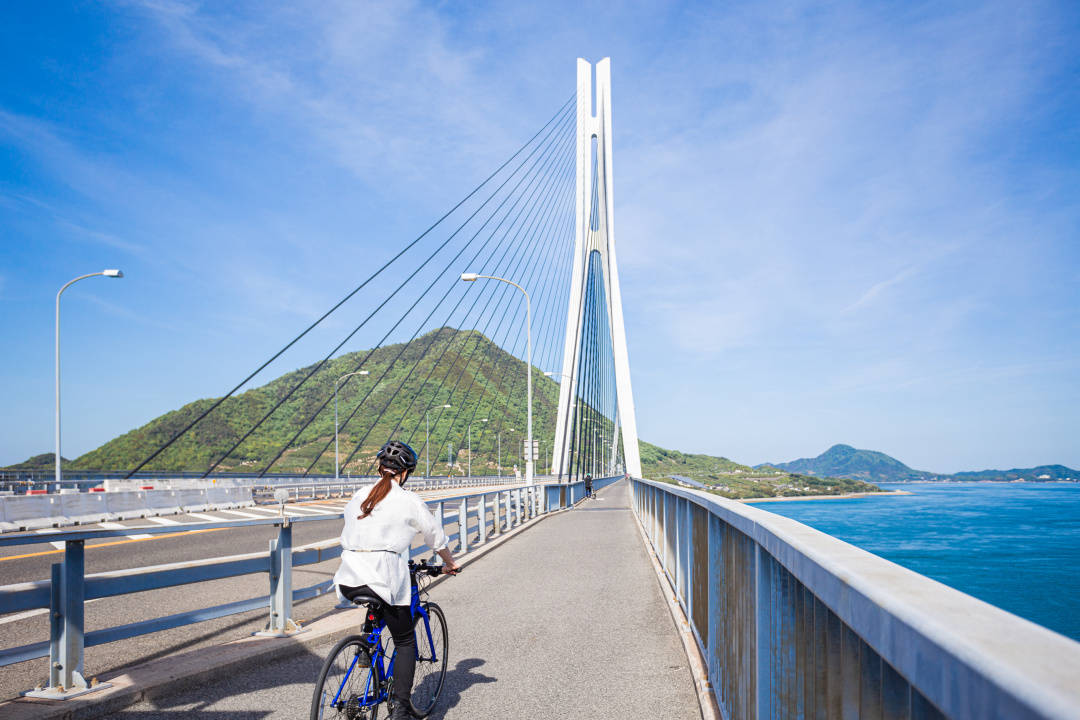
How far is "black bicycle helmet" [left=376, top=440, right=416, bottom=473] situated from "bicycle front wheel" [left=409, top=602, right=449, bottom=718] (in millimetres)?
1090

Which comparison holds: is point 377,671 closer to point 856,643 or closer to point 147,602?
point 856,643

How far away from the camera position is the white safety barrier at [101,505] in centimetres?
1848

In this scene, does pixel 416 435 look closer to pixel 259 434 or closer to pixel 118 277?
pixel 259 434

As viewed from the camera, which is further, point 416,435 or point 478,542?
point 416,435

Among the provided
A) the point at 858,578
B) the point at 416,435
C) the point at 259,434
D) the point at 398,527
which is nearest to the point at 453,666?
the point at 398,527

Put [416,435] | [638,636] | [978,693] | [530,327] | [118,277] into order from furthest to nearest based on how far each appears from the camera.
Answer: [416,435], [530,327], [118,277], [638,636], [978,693]

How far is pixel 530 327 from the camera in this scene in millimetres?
33750

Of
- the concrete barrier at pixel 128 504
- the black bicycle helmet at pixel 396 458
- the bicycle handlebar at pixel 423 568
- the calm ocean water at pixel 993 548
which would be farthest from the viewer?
the calm ocean water at pixel 993 548

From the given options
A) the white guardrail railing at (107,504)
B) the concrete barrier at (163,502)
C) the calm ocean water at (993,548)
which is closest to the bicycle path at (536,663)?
the white guardrail railing at (107,504)

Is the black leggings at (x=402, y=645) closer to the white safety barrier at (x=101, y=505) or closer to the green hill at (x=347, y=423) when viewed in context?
the white safety barrier at (x=101, y=505)

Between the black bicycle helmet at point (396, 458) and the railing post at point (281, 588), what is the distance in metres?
2.88

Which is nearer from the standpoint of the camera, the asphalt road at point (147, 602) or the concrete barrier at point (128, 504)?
the asphalt road at point (147, 602)

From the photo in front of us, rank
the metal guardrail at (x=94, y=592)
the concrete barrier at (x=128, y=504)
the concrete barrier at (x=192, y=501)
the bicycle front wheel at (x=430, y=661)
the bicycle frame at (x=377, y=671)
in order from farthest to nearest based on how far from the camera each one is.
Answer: the concrete barrier at (x=192, y=501), the concrete barrier at (x=128, y=504), the bicycle front wheel at (x=430, y=661), the metal guardrail at (x=94, y=592), the bicycle frame at (x=377, y=671)

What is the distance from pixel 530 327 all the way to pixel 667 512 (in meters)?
23.2
